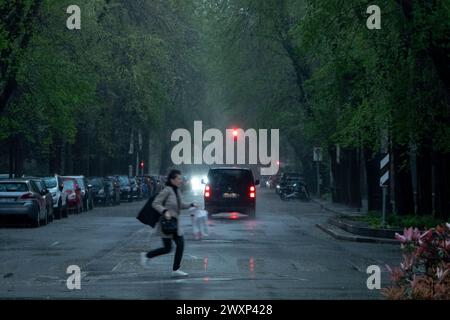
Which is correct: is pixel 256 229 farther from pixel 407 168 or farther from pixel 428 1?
pixel 428 1

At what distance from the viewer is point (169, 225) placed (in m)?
19.7

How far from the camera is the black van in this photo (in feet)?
150

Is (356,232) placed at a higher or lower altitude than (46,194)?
lower

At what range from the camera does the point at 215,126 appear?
10256cm

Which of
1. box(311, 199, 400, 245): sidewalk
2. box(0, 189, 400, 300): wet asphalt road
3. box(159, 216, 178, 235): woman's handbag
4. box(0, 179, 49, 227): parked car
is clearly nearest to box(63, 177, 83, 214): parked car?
box(0, 179, 49, 227): parked car

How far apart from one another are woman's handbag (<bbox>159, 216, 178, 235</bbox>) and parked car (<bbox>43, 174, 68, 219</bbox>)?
25859 millimetres

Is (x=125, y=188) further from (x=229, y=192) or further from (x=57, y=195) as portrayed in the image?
(x=229, y=192)

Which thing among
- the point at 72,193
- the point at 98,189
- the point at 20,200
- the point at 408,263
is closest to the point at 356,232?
the point at 20,200

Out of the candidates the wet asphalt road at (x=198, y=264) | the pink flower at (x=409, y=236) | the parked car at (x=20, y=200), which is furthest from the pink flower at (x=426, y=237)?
the parked car at (x=20, y=200)

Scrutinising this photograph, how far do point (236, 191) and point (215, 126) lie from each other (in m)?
56.9

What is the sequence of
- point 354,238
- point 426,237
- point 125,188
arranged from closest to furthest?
point 426,237
point 354,238
point 125,188

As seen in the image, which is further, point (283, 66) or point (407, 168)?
point (283, 66)

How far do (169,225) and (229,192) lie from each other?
85.4 ft
